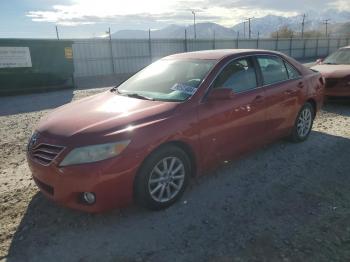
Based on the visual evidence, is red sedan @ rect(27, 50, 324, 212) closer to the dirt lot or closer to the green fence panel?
the dirt lot

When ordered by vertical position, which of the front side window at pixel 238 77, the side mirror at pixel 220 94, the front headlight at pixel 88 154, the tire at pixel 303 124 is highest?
the front side window at pixel 238 77

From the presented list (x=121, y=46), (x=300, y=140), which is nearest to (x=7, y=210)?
(x=300, y=140)

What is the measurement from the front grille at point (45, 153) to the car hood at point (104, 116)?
0.14 meters

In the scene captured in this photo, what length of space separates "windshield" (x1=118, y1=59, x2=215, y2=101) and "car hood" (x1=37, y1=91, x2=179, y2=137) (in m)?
0.20

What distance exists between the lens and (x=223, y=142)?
154 inches

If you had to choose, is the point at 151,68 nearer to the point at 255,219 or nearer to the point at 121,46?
the point at 255,219

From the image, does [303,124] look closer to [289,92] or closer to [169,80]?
A: [289,92]

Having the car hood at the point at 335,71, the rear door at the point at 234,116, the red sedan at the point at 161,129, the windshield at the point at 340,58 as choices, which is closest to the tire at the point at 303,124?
the red sedan at the point at 161,129

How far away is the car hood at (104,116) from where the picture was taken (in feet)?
10.3

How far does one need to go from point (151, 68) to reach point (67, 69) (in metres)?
9.98

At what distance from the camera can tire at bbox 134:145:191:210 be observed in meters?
3.21

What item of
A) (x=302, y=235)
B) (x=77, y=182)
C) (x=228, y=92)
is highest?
(x=228, y=92)

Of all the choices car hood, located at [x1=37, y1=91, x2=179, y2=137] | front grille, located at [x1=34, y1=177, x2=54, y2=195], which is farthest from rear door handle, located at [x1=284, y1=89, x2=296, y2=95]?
front grille, located at [x1=34, y1=177, x2=54, y2=195]

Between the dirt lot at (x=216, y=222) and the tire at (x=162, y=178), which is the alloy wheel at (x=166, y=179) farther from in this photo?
the dirt lot at (x=216, y=222)
